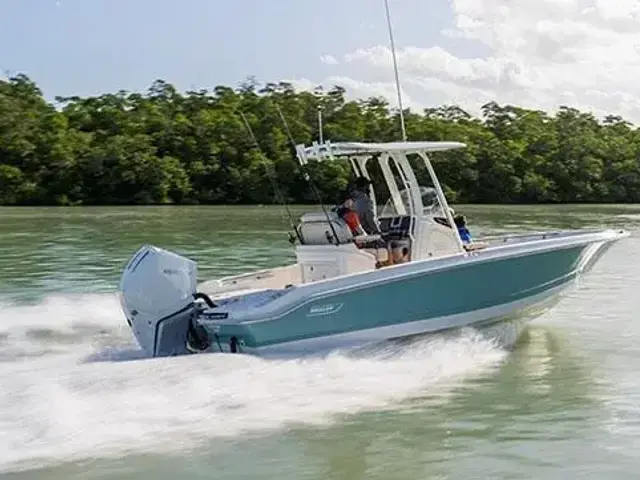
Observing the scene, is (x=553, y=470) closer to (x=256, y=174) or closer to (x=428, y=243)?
(x=428, y=243)

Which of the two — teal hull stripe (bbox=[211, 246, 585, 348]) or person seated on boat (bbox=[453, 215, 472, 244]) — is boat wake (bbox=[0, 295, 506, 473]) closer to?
teal hull stripe (bbox=[211, 246, 585, 348])

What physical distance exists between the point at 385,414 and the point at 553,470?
1.65 meters

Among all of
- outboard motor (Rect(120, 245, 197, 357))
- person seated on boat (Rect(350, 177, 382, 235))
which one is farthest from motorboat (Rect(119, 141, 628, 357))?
person seated on boat (Rect(350, 177, 382, 235))

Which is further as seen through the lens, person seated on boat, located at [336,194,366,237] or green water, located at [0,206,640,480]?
person seated on boat, located at [336,194,366,237]

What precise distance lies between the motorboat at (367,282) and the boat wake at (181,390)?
27 centimetres

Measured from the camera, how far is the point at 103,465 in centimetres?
695

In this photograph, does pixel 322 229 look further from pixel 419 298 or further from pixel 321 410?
pixel 321 410

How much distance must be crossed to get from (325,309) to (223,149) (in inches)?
2490

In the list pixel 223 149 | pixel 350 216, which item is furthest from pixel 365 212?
pixel 223 149

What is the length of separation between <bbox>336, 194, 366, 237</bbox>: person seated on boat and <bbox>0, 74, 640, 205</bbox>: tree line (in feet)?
159

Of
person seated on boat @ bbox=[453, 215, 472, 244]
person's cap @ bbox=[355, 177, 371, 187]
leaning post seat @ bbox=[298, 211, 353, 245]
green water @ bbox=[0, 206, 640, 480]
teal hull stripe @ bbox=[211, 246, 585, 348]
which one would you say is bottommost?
green water @ bbox=[0, 206, 640, 480]

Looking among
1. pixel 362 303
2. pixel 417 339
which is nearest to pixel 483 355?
pixel 417 339

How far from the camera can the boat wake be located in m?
7.24

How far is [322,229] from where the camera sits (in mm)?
10688
